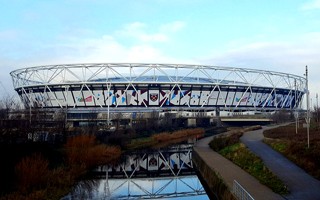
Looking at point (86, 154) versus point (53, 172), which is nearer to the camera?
point (53, 172)

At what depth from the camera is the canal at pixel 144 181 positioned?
1505 cm

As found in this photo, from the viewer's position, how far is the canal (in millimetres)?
15055

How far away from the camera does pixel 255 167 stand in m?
14.2

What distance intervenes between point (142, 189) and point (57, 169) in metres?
3.94

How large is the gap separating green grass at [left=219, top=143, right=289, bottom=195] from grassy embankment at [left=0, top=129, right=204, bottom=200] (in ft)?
23.3

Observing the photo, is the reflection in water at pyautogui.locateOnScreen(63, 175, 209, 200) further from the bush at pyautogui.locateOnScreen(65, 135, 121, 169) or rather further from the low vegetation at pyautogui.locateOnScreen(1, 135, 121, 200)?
the bush at pyautogui.locateOnScreen(65, 135, 121, 169)

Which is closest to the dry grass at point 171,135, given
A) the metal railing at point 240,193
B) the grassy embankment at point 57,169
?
the grassy embankment at point 57,169

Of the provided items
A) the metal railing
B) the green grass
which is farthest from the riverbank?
the metal railing

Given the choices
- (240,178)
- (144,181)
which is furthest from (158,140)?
(240,178)

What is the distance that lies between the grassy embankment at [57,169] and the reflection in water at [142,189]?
2.27ft

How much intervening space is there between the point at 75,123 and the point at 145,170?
3314 cm

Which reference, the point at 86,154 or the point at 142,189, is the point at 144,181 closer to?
the point at 142,189

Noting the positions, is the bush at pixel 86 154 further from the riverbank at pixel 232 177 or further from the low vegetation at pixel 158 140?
the low vegetation at pixel 158 140

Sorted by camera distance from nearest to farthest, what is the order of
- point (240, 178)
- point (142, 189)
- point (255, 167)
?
point (240, 178) < point (255, 167) < point (142, 189)
